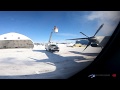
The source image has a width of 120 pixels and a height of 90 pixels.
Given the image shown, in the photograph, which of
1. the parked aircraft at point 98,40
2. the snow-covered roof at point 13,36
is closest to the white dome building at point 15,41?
the snow-covered roof at point 13,36

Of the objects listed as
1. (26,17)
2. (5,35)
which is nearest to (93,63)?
(26,17)

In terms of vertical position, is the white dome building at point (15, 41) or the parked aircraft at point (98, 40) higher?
the white dome building at point (15, 41)

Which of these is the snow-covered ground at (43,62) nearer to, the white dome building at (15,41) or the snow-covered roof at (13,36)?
the white dome building at (15,41)

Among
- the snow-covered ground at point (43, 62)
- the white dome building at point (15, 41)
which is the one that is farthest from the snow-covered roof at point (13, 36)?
the snow-covered ground at point (43, 62)

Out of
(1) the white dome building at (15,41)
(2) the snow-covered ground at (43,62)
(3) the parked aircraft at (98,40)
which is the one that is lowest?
(2) the snow-covered ground at (43,62)

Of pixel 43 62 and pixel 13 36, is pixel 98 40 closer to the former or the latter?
pixel 43 62

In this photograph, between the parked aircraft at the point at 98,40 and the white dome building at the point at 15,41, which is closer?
the white dome building at the point at 15,41

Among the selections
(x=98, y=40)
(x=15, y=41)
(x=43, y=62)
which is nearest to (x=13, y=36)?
(x=15, y=41)
